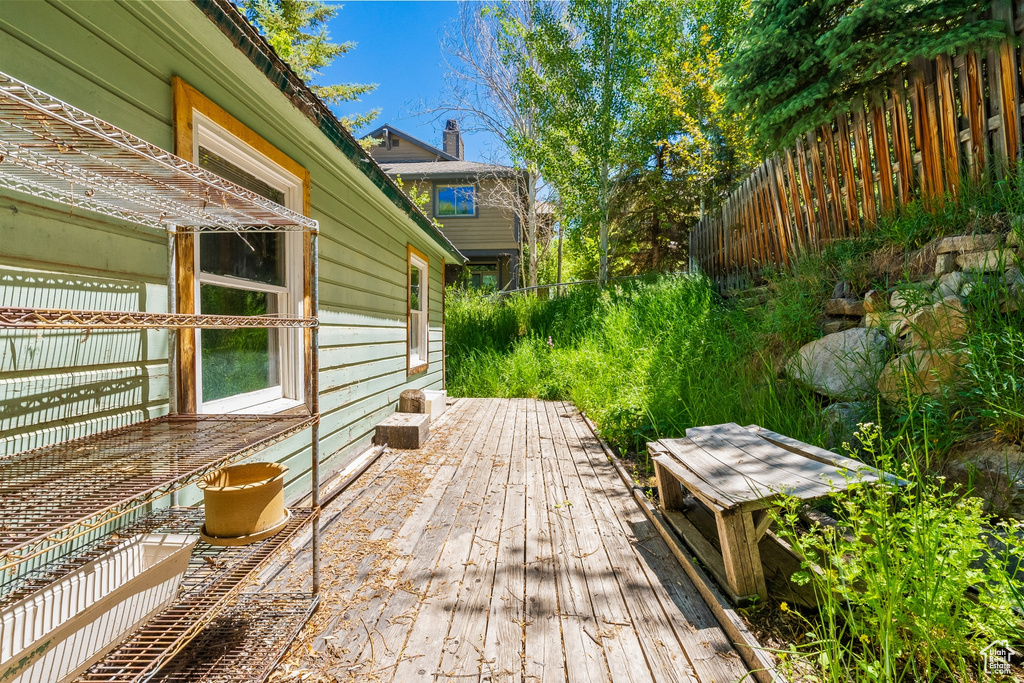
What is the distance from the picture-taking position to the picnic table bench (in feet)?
5.48

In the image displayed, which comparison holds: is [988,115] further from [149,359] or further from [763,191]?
[149,359]

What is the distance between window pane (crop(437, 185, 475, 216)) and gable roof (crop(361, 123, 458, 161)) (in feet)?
8.60

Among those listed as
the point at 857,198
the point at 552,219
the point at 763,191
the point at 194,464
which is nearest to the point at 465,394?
the point at 763,191

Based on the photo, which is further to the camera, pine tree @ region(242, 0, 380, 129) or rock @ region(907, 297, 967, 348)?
pine tree @ region(242, 0, 380, 129)

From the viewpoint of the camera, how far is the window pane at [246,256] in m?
2.20

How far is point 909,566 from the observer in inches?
50.3

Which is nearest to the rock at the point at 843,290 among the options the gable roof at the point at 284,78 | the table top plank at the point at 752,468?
the table top plank at the point at 752,468

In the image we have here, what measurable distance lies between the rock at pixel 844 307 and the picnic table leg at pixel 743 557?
A: 2.39m

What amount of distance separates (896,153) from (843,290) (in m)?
1.11

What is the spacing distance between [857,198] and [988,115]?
1.06 meters

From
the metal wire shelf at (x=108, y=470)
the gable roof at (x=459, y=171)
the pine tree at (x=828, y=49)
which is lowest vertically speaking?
the metal wire shelf at (x=108, y=470)

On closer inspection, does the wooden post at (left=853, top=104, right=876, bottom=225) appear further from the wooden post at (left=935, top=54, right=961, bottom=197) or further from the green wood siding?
the green wood siding

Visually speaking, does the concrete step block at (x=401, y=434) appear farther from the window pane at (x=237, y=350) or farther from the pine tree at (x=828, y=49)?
the pine tree at (x=828, y=49)

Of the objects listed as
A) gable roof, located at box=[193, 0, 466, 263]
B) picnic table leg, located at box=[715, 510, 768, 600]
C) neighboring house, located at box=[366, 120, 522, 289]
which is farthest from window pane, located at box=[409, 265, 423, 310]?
neighboring house, located at box=[366, 120, 522, 289]
